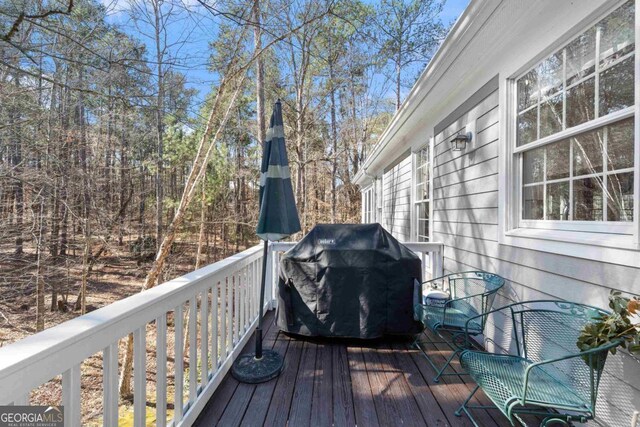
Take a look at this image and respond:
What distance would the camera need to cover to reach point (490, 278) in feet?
9.17

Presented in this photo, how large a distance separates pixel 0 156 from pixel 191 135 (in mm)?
6903

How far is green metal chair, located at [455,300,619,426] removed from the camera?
148 cm

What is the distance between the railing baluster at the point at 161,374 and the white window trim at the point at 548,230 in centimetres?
237

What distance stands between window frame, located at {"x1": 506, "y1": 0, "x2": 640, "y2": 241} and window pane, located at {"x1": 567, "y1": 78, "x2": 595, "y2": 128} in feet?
0.11

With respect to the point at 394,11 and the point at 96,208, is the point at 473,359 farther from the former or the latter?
the point at 394,11

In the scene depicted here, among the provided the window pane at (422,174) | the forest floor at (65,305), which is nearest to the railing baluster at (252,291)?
the forest floor at (65,305)

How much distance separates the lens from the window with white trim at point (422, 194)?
4.93m

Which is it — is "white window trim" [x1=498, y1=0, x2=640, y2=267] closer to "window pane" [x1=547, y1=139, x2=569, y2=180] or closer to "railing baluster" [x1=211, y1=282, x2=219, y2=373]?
"window pane" [x1=547, y1=139, x2=569, y2=180]

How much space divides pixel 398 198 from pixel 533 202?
443 centimetres

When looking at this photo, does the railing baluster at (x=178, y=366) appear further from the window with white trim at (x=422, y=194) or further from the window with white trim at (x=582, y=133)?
the window with white trim at (x=422, y=194)

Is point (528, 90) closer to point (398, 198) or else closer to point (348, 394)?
point (348, 394)

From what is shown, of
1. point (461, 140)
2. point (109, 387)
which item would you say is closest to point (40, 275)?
point (109, 387)

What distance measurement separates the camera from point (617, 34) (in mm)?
1722

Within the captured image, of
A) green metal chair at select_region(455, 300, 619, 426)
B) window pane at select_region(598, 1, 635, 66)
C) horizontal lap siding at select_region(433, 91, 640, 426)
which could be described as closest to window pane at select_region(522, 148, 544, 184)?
horizontal lap siding at select_region(433, 91, 640, 426)
